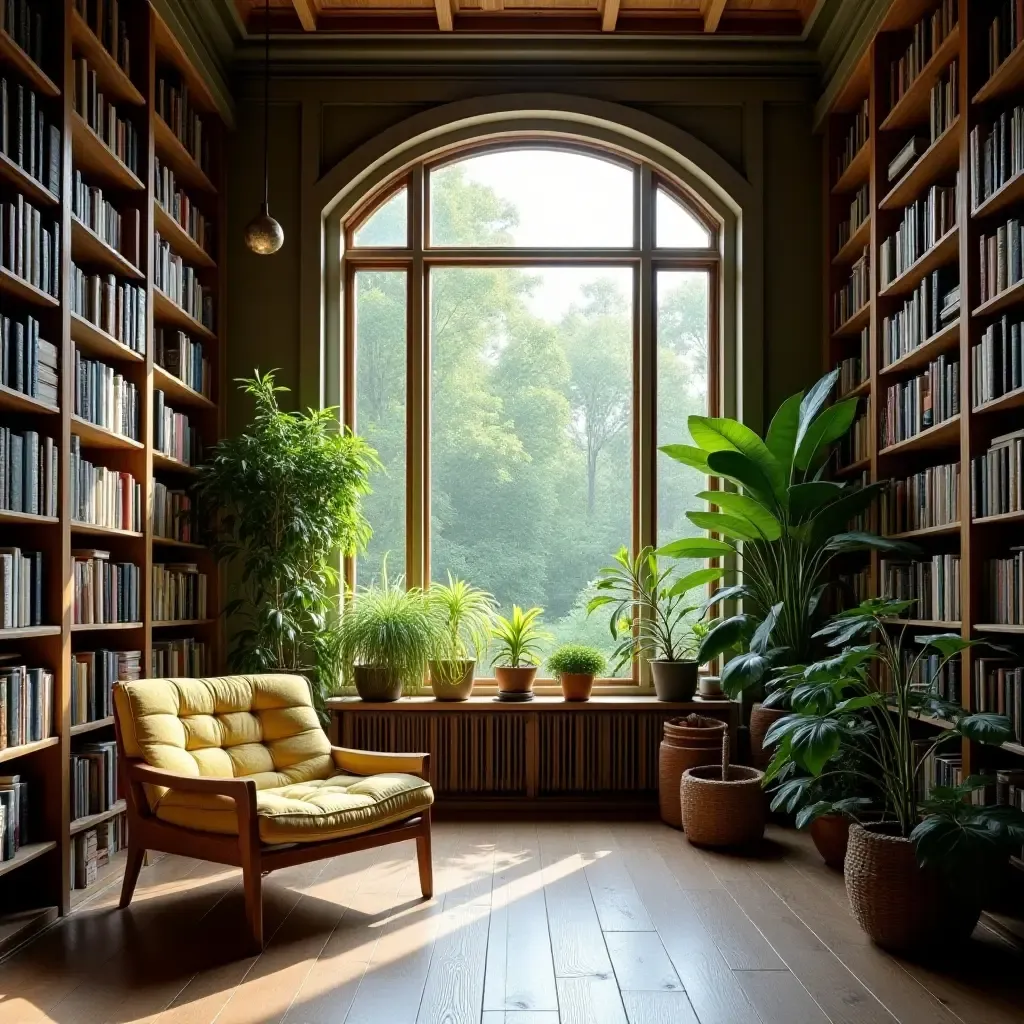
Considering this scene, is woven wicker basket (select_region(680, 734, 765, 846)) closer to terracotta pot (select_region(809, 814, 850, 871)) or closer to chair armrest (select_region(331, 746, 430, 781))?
terracotta pot (select_region(809, 814, 850, 871))

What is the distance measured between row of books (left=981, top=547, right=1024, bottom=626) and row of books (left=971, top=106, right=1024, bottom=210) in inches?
52.9

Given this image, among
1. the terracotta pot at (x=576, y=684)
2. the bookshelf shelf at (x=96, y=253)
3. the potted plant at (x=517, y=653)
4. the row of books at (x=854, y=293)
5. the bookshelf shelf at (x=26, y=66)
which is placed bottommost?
the terracotta pot at (x=576, y=684)

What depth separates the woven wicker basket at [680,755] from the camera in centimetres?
542

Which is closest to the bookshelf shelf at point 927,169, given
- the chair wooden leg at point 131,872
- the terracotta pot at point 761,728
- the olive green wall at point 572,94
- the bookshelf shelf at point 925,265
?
the bookshelf shelf at point 925,265

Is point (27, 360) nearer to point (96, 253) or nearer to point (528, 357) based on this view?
point (96, 253)

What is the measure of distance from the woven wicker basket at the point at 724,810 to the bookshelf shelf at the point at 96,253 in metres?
3.45

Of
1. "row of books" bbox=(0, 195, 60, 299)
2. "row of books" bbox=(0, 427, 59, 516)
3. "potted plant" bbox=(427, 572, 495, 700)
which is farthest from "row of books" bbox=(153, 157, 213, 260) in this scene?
"potted plant" bbox=(427, 572, 495, 700)

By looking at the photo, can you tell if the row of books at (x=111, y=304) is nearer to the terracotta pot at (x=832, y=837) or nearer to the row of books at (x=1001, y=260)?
the row of books at (x=1001, y=260)

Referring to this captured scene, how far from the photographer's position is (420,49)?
20.0ft

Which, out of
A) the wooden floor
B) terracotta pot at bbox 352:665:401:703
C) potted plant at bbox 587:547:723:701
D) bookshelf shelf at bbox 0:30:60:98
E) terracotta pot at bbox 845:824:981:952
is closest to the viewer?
the wooden floor

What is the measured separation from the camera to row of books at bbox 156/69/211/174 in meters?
5.36

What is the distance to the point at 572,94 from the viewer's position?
623 cm

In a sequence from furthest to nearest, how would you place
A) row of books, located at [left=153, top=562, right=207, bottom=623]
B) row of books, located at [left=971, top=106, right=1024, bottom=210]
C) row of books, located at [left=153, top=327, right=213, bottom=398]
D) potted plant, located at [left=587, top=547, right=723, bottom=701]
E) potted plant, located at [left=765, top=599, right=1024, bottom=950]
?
potted plant, located at [left=587, top=547, right=723, bottom=701] < row of books, located at [left=153, top=327, right=213, bottom=398] < row of books, located at [left=153, top=562, right=207, bottom=623] < row of books, located at [left=971, top=106, right=1024, bottom=210] < potted plant, located at [left=765, top=599, right=1024, bottom=950]

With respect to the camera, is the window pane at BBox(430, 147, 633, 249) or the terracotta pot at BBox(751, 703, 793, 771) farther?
the window pane at BBox(430, 147, 633, 249)
